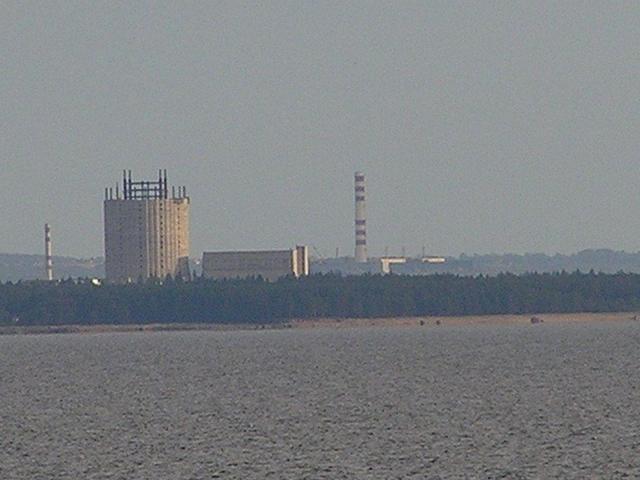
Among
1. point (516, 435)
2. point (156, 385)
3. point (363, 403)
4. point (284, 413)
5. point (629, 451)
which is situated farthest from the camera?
point (156, 385)

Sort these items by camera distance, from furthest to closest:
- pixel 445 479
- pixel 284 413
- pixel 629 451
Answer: pixel 284 413 < pixel 629 451 < pixel 445 479

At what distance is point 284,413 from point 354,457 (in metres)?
28.7

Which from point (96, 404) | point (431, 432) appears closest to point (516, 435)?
point (431, 432)

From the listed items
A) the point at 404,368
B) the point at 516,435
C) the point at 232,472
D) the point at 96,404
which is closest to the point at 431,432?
the point at 516,435

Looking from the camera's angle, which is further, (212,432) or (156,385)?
(156,385)

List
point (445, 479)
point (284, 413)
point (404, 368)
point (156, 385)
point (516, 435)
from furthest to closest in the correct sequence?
1. point (404, 368)
2. point (156, 385)
3. point (284, 413)
4. point (516, 435)
5. point (445, 479)

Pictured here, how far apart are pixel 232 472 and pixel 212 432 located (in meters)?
19.8

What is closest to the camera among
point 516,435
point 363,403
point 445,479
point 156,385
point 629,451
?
point 445,479

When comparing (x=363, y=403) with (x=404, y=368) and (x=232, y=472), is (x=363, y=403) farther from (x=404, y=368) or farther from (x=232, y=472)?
(x=404, y=368)

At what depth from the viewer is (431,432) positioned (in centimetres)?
10512

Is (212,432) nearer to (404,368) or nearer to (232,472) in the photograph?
(232,472)

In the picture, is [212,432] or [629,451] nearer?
[629,451]

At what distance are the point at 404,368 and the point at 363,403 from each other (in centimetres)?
5597

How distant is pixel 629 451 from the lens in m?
93.0
